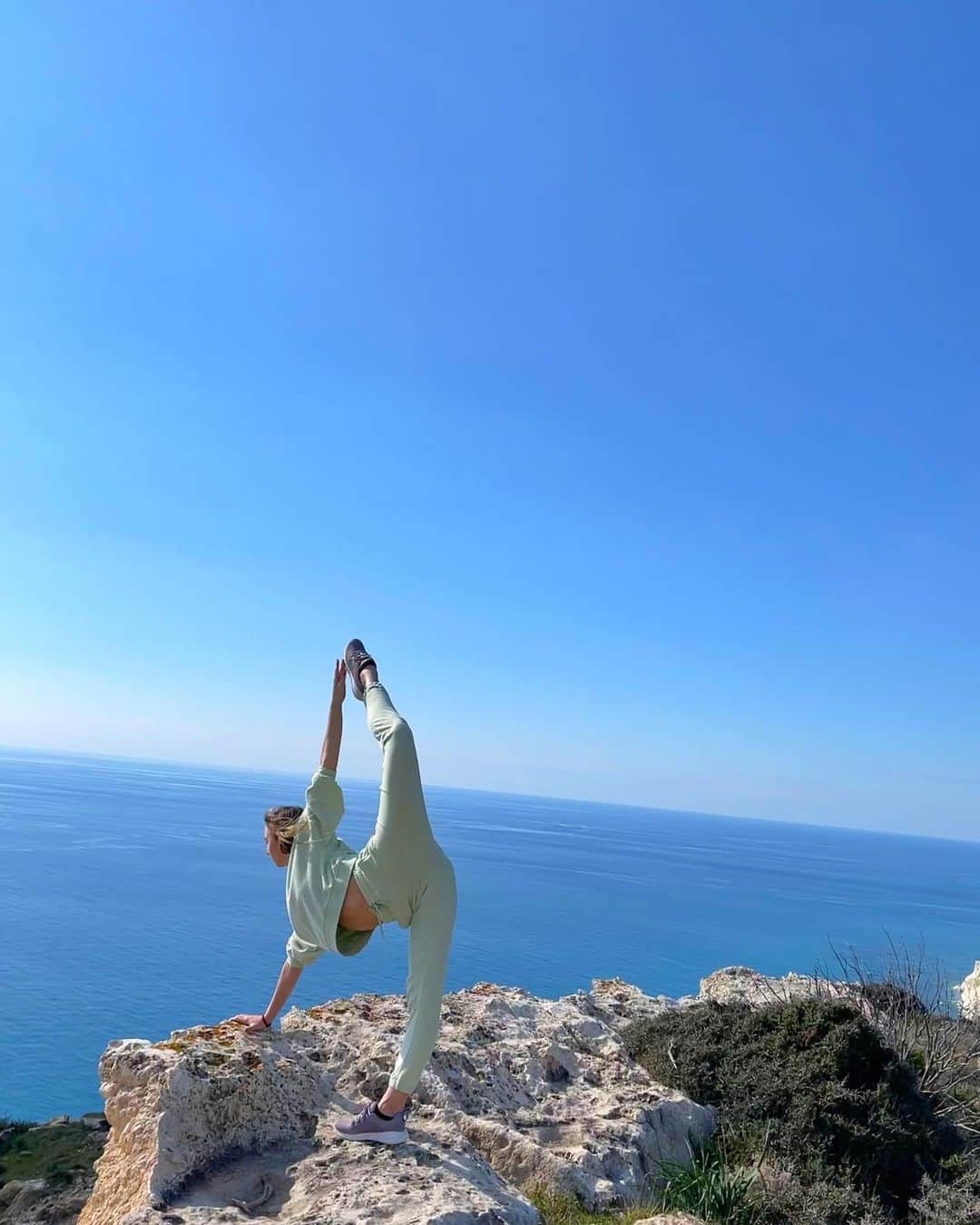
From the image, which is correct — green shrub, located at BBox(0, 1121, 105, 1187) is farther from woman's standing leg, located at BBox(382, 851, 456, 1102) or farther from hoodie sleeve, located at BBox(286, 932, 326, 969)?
woman's standing leg, located at BBox(382, 851, 456, 1102)

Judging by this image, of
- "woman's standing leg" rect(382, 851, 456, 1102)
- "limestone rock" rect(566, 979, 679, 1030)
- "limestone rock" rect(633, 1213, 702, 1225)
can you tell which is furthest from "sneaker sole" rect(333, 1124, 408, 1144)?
"limestone rock" rect(566, 979, 679, 1030)

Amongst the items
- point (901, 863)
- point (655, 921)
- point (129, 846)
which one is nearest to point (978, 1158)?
point (655, 921)

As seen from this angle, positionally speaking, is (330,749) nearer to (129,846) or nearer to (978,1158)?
(978,1158)

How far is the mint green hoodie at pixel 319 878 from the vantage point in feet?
14.8

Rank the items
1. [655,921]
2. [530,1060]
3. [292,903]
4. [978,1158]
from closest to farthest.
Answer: [292,903]
[530,1060]
[978,1158]
[655,921]

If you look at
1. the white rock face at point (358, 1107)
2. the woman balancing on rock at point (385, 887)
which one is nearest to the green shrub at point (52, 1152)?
the white rock face at point (358, 1107)

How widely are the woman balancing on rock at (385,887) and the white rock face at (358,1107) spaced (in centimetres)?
42

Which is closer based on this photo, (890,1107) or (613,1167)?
(613,1167)

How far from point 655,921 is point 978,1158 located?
63.1 metres

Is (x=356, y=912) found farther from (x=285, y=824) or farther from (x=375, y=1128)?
(x=375, y=1128)

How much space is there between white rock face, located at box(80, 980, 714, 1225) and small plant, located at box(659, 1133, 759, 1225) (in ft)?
0.68

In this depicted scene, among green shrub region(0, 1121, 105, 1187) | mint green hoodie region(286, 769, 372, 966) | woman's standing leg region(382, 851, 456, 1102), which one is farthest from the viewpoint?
green shrub region(0, 1121, 105, 1187)

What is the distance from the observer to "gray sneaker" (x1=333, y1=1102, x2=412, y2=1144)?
171 inches

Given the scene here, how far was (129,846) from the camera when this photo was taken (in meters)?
83.9
